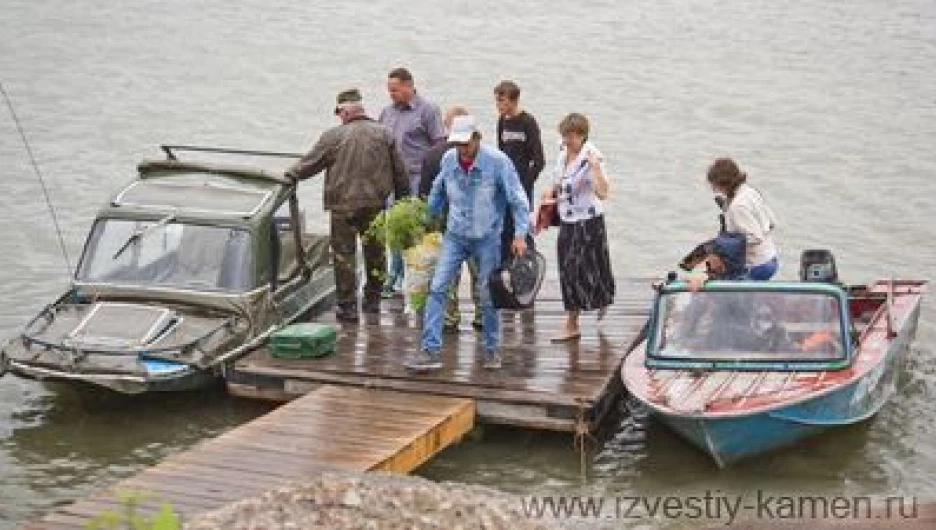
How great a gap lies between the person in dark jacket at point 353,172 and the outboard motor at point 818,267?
369cm

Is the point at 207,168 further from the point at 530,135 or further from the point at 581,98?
the point at 581,98

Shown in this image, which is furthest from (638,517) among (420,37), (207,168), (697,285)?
(420,37)

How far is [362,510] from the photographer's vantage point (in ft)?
27.8

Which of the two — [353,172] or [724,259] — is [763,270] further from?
[353,172]

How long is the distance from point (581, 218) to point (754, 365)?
193 centimetres

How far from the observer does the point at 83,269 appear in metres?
13.9

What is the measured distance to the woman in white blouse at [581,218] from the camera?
42.3 feet

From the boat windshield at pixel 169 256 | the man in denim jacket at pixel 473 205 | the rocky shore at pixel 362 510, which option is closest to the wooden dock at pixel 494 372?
the man in denim jacket at pixel 473 205

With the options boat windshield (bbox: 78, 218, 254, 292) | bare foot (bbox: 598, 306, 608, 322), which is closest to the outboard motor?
bare foot (bbox: 598, 306, 608, 322)

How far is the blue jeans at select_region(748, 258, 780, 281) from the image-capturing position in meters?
12.8

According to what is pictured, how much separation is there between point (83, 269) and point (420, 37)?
68.2 feet

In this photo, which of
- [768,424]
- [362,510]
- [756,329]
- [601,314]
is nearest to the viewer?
[362,510]

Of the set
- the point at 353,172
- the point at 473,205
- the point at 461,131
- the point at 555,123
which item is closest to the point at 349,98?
the point at 353,172

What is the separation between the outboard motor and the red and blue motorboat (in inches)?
43.6
